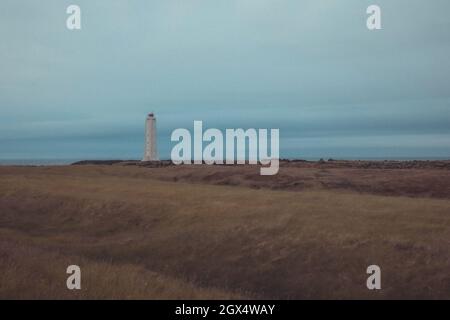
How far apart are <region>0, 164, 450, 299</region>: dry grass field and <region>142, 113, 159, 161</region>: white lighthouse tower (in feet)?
224

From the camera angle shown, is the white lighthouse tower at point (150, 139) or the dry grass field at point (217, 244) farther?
the white lighthouse tower at point (150, 139)

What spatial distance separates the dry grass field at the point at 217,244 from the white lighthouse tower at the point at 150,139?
68.4m

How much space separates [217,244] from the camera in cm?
2534

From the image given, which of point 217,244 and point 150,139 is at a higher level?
point 150,139

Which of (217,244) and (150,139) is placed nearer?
(217,244)

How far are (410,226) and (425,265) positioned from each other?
493 cm

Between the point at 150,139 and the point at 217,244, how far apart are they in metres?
89.6

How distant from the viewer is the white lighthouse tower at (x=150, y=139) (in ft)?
364

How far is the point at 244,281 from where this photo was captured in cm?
2111

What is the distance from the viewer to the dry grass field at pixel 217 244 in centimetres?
1747

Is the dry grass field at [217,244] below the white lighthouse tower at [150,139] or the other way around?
below

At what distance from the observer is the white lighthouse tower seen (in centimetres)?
11082
